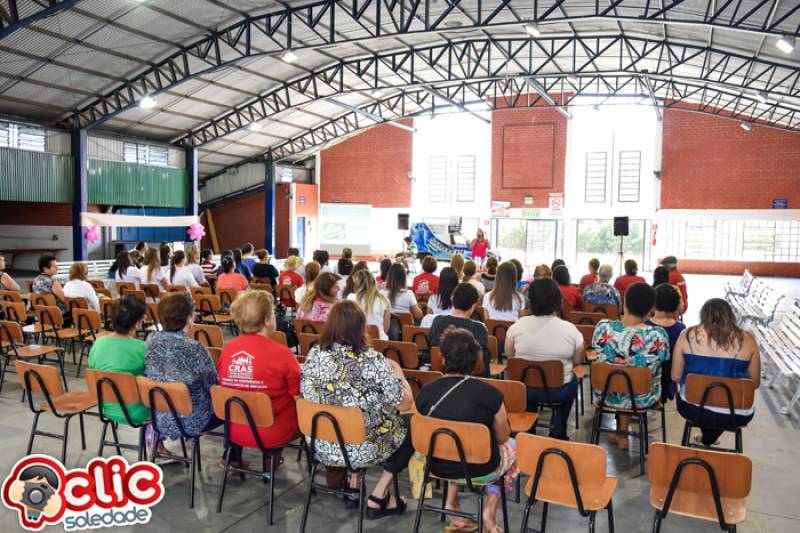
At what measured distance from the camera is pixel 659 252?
20.8m

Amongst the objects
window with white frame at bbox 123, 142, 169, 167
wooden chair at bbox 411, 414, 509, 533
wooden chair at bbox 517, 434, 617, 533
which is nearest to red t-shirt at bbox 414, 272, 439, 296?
wooden chair at bbox 411, 414, 509, 533

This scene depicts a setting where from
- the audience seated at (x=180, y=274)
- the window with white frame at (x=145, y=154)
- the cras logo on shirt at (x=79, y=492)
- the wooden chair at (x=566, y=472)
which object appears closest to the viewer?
the wooden chair at (x=566, y=472)

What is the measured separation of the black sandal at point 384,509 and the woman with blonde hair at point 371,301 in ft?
7.02

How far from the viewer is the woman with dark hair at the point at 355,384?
3.21 metres

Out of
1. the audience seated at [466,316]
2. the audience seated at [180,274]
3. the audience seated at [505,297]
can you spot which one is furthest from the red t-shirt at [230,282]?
the audience seated at [466,316]

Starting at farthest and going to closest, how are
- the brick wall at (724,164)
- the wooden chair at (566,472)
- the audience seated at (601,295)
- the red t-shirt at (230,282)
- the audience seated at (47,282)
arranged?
the brick wall at (724,164) < the red t-shirt at (230,282) < the audience seated at (47,282) < the audience seated at (601,295) < the wooden chair at (566,472)

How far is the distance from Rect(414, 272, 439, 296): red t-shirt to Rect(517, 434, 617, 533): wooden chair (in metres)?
4.94

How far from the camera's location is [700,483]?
2.67 metres

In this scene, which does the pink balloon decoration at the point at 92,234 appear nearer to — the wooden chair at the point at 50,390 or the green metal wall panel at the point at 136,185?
the green metal wall panel at the point at 136,185

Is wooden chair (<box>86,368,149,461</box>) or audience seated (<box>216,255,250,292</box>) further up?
audience seated (<box>216,255,250,292</box>)

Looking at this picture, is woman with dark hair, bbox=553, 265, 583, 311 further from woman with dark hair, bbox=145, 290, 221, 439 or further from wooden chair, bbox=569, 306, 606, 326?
woman with dark hair, bbox=145, 290, 221, 439

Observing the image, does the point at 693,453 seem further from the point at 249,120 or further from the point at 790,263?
the point at 790,263

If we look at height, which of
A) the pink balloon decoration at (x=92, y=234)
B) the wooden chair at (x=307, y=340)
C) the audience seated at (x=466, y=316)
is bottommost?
the wooden chair at (x=307, y=340)

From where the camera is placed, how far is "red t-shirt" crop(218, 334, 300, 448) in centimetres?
346
